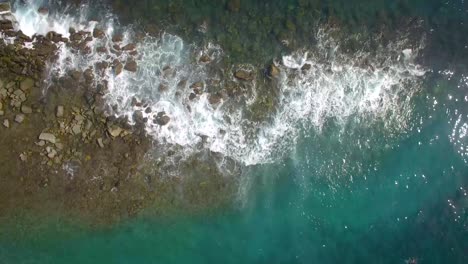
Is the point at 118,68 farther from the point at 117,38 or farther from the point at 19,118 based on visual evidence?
the point at 19,118

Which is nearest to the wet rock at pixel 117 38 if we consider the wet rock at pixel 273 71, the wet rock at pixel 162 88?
the wet rock at pixel 162 88

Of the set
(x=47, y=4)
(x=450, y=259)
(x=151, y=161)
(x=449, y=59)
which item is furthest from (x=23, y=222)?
(x=449, y=59)

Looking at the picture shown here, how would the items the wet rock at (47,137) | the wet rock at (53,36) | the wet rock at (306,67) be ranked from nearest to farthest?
the wet rock at (47,137), the wet rock at (53,36), the wet rock at (306,67)

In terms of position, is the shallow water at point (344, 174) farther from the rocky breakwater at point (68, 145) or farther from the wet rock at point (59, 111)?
the wet rock at point (59, 111)

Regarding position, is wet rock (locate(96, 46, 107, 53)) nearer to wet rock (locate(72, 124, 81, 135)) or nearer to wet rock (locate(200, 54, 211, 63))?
wet rock (locate(72, 124, 81, 135))

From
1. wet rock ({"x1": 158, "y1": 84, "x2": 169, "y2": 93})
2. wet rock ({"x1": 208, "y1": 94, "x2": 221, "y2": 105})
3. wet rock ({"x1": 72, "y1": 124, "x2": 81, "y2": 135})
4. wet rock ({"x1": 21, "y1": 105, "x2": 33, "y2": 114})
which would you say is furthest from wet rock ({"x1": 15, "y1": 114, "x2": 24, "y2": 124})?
wet rock ({"x1": 208, "y1": 94, "x2": 221, "y2": 105})

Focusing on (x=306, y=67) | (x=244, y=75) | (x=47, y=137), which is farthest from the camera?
(x=306, y=67)

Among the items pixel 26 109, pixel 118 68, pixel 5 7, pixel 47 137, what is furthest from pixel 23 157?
pixel 5 7
